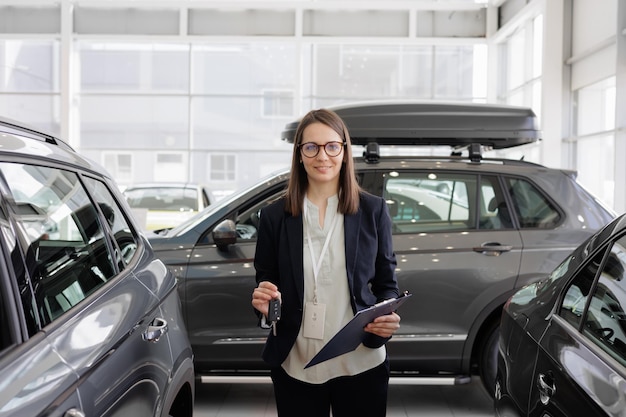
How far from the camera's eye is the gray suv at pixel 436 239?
14.2 feet

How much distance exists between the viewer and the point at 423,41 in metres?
17.6

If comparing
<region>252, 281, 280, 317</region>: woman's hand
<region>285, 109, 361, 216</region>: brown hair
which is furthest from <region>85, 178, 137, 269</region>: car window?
<region>285, 109, 361, 216</region>: brown hair

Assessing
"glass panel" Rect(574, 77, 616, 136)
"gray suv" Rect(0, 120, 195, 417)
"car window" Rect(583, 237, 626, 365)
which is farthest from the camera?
"glass panel" Rect(574, 77, 616, 136)

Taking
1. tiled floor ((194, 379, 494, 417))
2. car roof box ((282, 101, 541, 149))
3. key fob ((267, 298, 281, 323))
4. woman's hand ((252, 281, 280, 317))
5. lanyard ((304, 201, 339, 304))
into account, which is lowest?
tiled floor ((194, 379, 494, 417))

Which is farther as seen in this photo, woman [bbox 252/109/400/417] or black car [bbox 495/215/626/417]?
woman [bbox 252/109/400/417]

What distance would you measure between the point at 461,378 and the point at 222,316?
1.50 m

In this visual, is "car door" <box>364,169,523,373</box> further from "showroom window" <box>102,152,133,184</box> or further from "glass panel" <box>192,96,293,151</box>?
"showroom window" <box>102,152,133,184</box>

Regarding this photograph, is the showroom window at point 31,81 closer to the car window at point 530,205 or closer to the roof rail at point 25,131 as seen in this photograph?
the car window at point 530,205

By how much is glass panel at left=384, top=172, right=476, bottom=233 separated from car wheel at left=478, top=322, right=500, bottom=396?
0.67 m

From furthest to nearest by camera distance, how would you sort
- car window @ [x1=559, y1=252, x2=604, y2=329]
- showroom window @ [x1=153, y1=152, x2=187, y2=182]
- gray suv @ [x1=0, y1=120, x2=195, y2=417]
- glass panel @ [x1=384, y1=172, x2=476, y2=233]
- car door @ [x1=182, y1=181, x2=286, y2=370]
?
showroom window @ [x1=153, y1=152, x2=187, y2=182] < glass panel @ [x1=384, y1=172, x2=476, y2=233] < car door @ [x1=182, y1=181, x2=286, y2=370] < car window @ [x1=559, y1=252, x2=604, y2=329] < gray suv @ [x1=0, y1=120, x2=195, y2=417]

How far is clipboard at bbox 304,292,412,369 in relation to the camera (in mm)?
2029

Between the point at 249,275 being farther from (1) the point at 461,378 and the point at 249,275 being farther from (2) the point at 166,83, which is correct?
(2) the point at 166,83

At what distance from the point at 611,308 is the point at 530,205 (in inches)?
104

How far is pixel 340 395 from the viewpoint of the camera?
2.27 m
